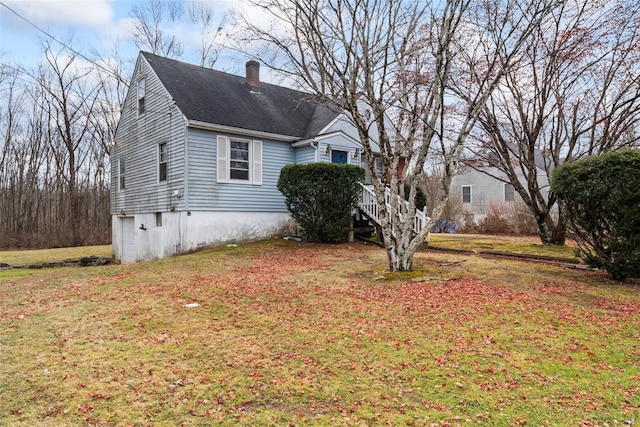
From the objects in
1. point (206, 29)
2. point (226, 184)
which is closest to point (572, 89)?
point (226, 184)

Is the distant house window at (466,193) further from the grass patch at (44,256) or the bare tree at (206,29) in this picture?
the grass patch at (44,256)

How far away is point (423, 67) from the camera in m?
9.27

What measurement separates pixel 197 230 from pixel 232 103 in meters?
5.26

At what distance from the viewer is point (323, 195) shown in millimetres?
11234

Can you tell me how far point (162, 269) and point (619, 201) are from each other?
342 inches

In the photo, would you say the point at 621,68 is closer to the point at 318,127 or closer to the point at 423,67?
the point at 423,67

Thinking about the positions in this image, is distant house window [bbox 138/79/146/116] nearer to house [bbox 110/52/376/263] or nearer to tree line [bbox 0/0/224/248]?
house [bbox 110/52/376/263]

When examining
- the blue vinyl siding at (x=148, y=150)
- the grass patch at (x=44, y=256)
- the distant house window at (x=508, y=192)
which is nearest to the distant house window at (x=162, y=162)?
the blue vinyl siding at (x=148, y=150)

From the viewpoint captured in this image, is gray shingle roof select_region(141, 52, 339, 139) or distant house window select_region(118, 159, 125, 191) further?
distant house window select_region(118, 159, 125, 191)

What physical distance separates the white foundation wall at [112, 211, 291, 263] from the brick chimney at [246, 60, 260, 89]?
20.9 ft

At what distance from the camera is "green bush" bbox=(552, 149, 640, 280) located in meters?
5.57

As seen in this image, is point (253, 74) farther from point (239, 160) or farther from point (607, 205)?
point (607, 205)

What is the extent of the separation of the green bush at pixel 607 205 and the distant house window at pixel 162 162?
11.9 meters

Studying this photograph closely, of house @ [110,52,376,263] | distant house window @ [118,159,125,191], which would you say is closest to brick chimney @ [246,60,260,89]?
house @ [110,52,376,263]
